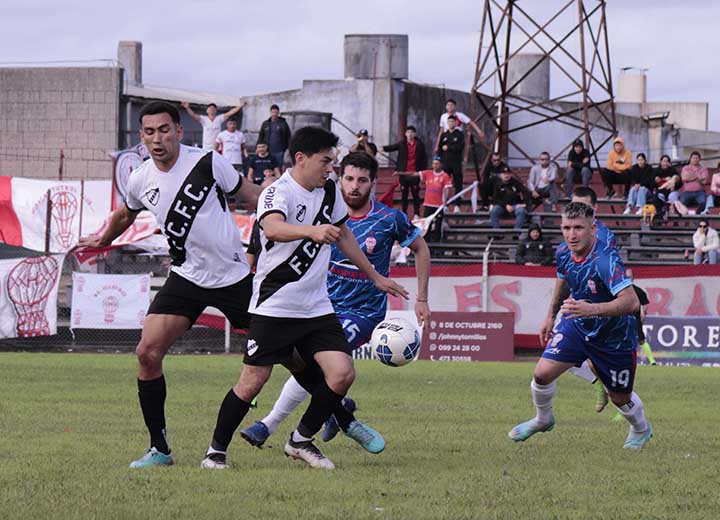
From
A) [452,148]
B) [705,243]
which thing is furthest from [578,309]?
[452,148]

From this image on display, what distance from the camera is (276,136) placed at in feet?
97.1

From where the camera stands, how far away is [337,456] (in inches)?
359

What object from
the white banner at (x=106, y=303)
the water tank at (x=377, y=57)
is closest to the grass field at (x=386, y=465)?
the white banner at (x=106, y=303)

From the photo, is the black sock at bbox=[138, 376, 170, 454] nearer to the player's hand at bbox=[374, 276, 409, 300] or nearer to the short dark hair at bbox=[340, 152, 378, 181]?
the player's hand at bbox=[374, 276, 409, 300]

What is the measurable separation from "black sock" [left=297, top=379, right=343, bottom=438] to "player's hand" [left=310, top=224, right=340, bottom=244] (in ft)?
4.09

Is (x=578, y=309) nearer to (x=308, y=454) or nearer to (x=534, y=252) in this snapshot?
(x=308, y=454)

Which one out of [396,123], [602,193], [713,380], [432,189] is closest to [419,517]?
[713,380]

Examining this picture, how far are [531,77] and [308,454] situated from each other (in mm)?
49553

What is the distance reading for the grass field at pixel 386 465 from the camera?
6883mm

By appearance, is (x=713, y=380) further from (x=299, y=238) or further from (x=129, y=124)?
(x=129, y=124)

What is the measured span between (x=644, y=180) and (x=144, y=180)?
2281cm

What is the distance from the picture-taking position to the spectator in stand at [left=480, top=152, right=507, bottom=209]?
29.4 m

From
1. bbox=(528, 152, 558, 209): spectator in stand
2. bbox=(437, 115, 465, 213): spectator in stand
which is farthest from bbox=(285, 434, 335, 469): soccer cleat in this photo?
bbox=(528, 152, 558, 209): spectator in stand

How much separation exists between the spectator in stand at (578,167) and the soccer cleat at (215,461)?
22530 millimetres
